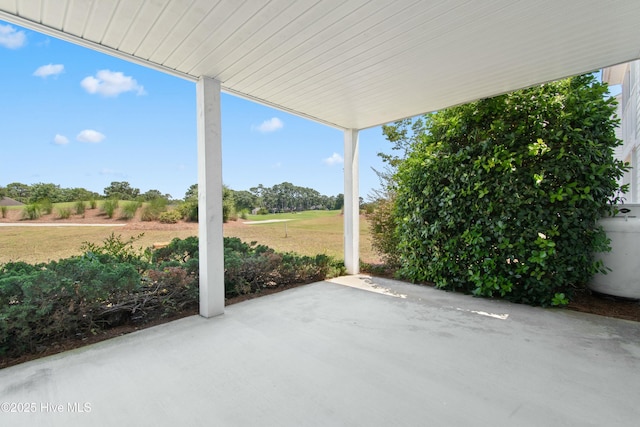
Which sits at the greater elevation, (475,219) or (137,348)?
(475,219)

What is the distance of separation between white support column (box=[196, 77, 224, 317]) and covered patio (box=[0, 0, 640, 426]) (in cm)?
1

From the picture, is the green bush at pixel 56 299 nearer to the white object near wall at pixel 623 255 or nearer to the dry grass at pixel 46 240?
the dry grass at pixel 46 240

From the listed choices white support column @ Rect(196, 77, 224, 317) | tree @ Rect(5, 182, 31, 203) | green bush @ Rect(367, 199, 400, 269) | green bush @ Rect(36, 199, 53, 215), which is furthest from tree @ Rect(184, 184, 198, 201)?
green bush @ Rect(367, 199, 400, 269)

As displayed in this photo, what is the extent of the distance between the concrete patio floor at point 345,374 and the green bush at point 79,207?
1.80 m

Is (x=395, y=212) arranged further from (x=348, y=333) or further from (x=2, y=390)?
(x=2, y=390)

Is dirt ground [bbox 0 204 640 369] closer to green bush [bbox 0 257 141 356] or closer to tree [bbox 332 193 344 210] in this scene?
green bush [bbox 0 257 141 356]

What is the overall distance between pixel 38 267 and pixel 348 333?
3.00 metres

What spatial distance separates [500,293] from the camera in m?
3.63

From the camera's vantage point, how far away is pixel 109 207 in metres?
3.59

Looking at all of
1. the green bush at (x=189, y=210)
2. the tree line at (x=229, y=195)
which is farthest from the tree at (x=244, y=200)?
the green bush at (x=189, y=210)

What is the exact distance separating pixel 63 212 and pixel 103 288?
137 cm

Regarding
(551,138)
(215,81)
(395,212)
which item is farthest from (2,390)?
(551,138)

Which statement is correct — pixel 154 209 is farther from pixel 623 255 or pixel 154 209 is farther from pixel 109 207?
pixel 623 255

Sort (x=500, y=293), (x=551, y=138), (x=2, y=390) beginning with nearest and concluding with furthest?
(x=2, y=390)
(x=551, y=138)
(x=500, y=293)
